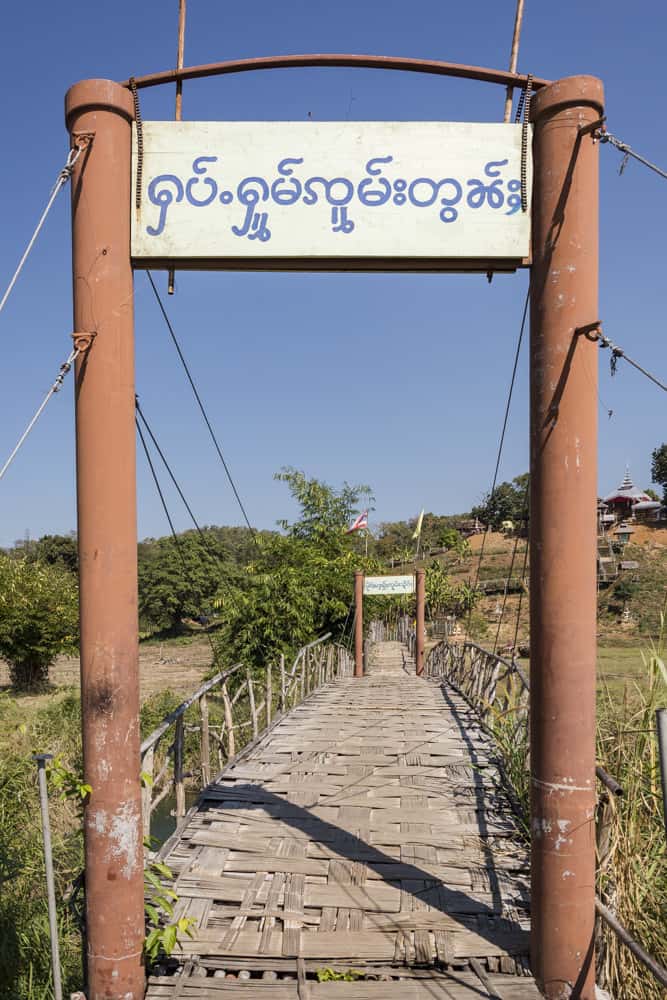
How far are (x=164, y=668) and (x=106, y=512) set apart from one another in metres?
31.7

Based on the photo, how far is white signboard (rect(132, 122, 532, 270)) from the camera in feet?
10.6

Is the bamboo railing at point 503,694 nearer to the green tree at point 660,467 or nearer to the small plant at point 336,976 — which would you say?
the small plant at point 336,976

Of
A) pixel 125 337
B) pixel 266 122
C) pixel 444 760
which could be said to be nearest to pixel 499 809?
pixel 444 760

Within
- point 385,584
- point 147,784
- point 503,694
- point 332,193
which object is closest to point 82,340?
point 332,193

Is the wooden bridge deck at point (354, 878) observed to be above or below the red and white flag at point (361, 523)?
below

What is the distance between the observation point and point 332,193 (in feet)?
10.6

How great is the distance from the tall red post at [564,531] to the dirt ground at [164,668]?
2147cm

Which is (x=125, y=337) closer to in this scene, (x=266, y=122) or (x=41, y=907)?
(x=266, y=122)

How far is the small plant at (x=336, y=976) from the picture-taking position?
2.98 meters

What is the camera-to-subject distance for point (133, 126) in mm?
3246

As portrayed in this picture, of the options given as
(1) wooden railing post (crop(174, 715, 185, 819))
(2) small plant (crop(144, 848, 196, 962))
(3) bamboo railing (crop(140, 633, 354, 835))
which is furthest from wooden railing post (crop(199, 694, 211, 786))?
(2) small plant (crop(144, 848, 196, 962))

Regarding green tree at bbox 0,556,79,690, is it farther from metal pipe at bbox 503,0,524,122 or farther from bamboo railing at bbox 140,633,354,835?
metal pipe at bbox 503,0,524,122

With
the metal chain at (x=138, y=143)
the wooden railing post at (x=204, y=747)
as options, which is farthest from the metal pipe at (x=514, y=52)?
the wooden railing post at (x=204, y=747)

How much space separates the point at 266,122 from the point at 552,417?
1833 millimetres
